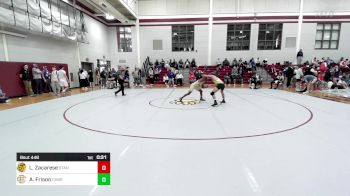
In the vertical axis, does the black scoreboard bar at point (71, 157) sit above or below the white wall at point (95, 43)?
below

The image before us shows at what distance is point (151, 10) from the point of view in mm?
20531

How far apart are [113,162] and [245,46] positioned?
20066mm

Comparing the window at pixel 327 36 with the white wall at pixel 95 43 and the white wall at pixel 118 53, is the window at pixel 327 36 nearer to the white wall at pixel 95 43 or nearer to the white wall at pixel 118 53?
the white wall at pixel 118 53

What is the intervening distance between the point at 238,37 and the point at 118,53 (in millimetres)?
12731

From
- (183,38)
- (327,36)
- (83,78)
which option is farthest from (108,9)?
(327,36)

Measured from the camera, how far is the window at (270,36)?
1986cm

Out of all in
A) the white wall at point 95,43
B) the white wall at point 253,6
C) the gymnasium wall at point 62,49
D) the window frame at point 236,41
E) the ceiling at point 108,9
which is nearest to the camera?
the gymnasium wall at point 62,49

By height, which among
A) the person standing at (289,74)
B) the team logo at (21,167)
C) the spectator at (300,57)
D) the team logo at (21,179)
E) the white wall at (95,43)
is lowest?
the team logo at (21,179)

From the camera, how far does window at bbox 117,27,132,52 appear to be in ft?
69.5

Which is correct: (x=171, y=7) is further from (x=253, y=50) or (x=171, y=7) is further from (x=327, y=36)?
(x=327, y=36)

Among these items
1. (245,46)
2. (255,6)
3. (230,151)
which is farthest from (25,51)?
(255,6)

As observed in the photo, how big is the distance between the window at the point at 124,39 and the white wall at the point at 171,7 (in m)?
2.40

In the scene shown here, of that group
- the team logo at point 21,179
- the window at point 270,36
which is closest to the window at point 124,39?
the window at point 270,36

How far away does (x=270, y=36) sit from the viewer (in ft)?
65.5
